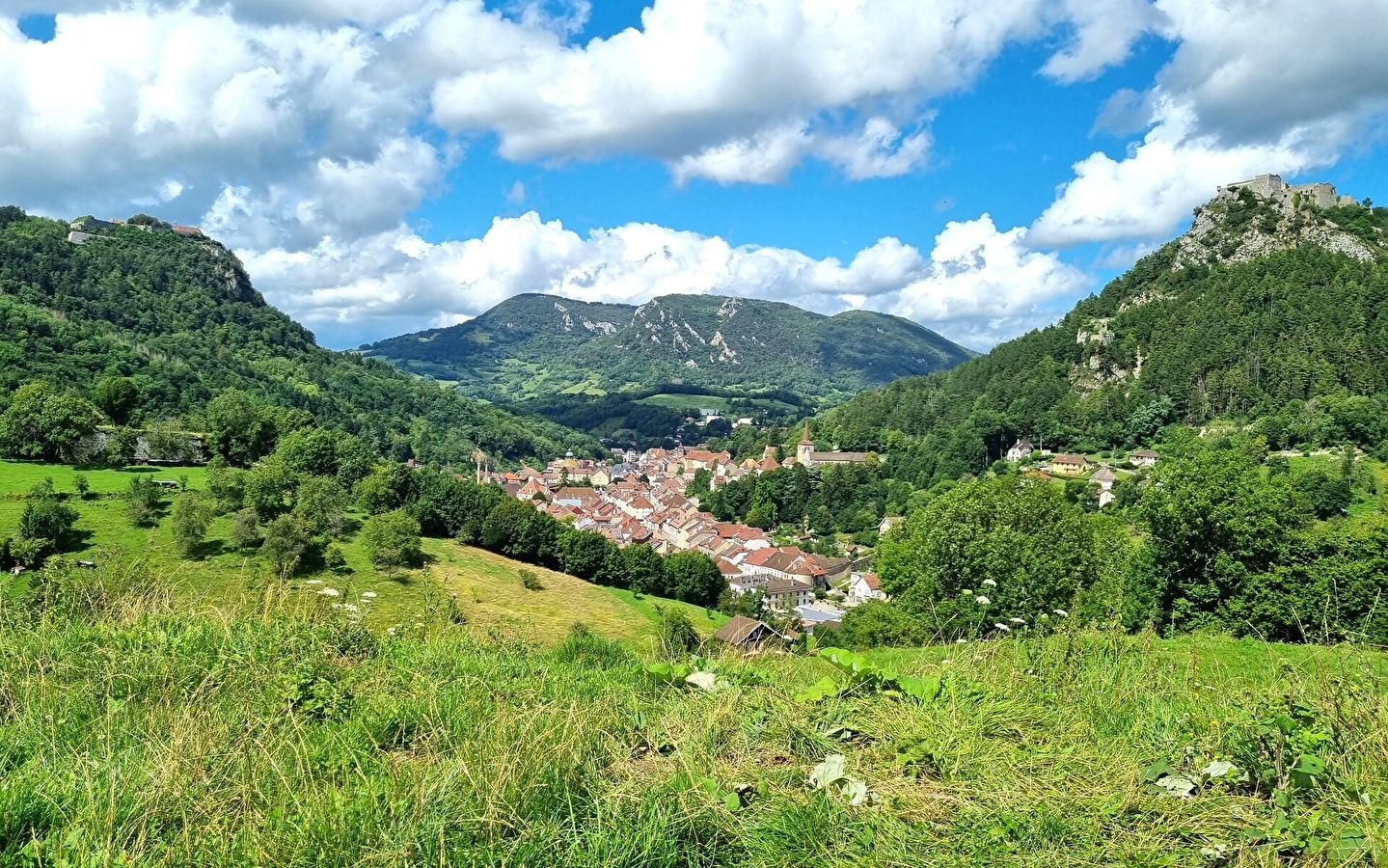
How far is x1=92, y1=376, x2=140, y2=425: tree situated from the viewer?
47781 mm

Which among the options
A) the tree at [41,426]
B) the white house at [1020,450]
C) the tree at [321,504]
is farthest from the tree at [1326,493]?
the tree at [41,426]

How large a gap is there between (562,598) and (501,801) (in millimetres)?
35658

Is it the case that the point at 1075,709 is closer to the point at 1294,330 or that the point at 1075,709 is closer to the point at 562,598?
the point at 562,598

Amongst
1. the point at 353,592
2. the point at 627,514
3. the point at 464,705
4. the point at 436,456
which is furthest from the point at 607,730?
the point at 436,456

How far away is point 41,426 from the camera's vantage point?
40562 millimetres

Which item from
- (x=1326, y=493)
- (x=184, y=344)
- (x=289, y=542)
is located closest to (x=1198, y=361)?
(x=1326, y=493)

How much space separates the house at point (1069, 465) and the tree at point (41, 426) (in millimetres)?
84933

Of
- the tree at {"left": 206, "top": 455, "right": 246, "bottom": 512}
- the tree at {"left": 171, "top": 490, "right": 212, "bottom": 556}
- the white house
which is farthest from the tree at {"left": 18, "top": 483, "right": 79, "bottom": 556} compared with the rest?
the white house

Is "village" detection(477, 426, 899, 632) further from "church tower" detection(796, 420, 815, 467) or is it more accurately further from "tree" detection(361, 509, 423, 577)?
"tree" detection(361, 509, 423, 577)

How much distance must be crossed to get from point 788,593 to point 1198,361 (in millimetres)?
64170

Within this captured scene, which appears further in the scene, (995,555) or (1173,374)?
(1173,374)

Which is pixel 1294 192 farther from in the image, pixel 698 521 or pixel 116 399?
pixel 116 399

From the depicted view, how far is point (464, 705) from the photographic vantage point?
156 inches

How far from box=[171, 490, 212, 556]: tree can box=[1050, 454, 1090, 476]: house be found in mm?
76700
